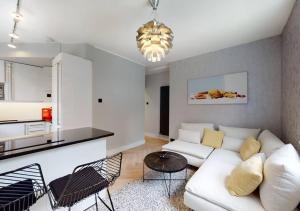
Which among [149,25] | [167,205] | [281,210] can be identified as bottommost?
[167,205]

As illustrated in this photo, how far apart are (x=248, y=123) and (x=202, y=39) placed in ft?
6.51

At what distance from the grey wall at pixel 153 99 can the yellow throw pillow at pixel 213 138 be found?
2590mm

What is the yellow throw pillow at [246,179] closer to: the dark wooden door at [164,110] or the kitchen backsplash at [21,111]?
the dark wooden door at [164,110]

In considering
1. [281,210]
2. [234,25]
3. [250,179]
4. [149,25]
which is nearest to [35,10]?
[149,25]

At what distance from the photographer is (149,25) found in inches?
62.8

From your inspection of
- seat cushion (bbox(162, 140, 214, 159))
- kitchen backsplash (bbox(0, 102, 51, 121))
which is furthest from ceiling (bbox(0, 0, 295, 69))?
seat cushion (bbox(162, 140, 214, 159))

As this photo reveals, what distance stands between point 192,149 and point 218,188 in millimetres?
1265

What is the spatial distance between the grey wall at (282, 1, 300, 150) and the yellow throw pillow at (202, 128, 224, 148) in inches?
40.1

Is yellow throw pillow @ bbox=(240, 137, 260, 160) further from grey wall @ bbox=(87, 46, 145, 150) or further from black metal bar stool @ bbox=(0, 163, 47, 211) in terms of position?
grey wall @ bbox=(87, 46, 145, 150)

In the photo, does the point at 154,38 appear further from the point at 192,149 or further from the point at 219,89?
the point at 219,89

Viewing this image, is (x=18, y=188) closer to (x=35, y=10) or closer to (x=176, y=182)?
(x=176, y=182)

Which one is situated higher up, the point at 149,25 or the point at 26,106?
the point at 149,25

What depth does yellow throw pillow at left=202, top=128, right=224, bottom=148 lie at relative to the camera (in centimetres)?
300

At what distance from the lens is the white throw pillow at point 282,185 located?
117 centimetres
